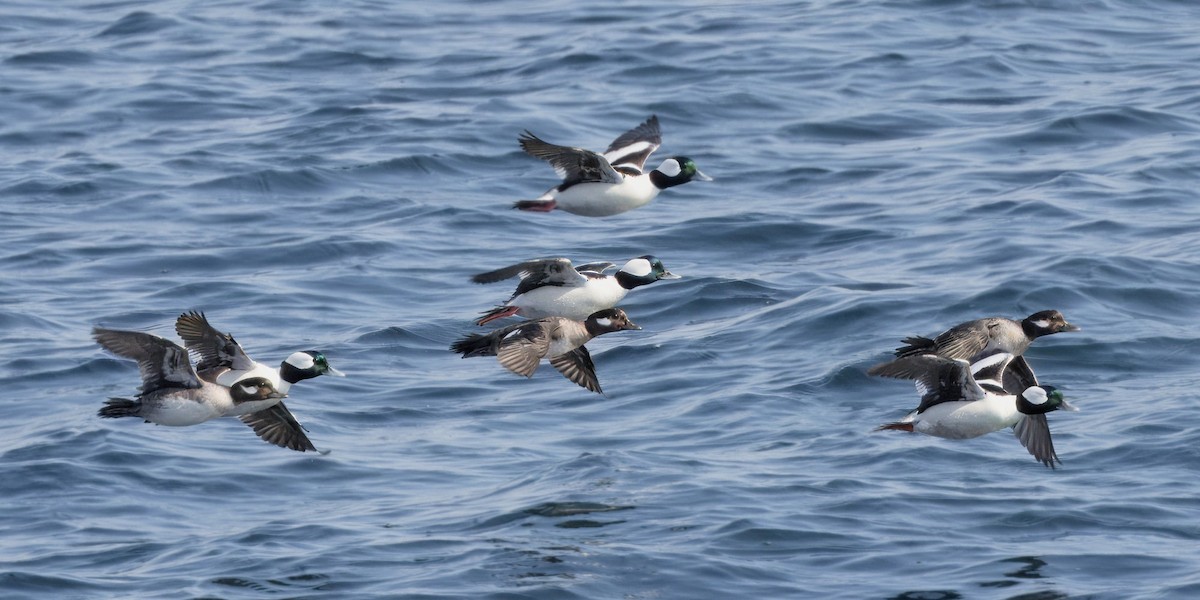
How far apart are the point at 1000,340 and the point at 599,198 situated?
3330 mm

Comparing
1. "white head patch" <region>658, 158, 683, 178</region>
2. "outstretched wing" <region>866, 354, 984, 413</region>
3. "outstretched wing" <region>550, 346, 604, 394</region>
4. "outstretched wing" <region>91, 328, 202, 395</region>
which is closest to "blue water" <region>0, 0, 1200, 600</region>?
"outstretched wing" <region>550, 346, 604, 394</region>

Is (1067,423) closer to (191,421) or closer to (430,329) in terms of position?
(430,329)

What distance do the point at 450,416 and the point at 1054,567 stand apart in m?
6.08

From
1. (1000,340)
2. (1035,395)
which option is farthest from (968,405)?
(1000,340)

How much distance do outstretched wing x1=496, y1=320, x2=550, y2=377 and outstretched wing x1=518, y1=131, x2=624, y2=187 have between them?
1.40 m

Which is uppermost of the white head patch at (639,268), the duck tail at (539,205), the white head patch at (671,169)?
the duck tail at (539,205)

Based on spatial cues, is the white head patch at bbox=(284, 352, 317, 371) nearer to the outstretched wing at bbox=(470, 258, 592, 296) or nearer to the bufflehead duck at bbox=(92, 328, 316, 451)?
the bufflehead duck at bbox=(92, 328, 316, 451)

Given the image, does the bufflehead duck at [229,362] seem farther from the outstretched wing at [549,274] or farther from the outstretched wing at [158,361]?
the outstretched wing at [549,274]

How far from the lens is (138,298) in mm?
21328

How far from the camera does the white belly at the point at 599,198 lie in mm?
15656

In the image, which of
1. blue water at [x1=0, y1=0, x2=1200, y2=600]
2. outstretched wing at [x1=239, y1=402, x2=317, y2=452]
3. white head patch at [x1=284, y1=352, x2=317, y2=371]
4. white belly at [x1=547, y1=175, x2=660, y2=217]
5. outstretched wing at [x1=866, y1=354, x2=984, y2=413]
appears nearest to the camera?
outstretched wing at [x1=866, y1=354, x2=984, y2=413]

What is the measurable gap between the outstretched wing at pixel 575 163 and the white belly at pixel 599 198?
6 cm

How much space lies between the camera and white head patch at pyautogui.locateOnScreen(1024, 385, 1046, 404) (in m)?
13.9

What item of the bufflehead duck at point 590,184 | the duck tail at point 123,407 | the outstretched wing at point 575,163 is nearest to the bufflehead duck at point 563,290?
the bufflehead duck at point 590,184
